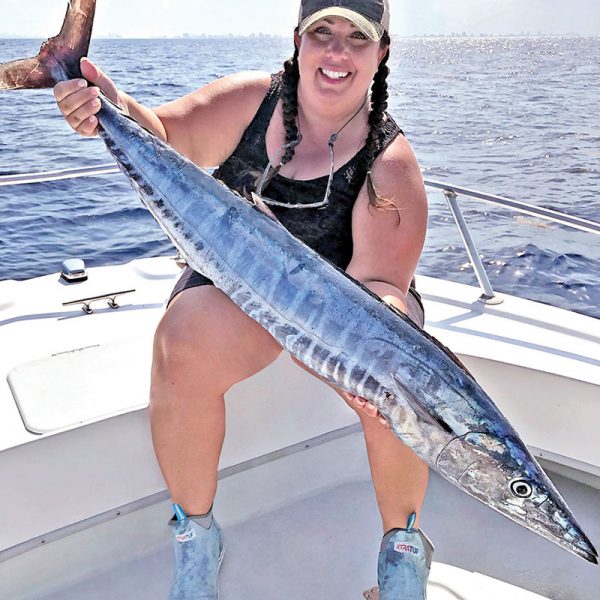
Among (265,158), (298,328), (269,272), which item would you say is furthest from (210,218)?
(265,158)

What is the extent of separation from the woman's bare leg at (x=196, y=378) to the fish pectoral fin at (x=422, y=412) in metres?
0.52

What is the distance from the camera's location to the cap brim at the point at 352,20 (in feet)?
5.83

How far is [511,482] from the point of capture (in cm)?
133

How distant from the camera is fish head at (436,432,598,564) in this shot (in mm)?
1312

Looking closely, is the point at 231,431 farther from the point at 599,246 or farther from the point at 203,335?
the point at 599,246

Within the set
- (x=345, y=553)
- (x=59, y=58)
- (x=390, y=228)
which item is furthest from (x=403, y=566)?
(x=59, y=58)

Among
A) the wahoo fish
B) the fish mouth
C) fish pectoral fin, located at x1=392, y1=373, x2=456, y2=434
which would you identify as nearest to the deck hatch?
the wahoo fish

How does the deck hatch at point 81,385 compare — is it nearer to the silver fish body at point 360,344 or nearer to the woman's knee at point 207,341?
the woman's knee at point 207,341

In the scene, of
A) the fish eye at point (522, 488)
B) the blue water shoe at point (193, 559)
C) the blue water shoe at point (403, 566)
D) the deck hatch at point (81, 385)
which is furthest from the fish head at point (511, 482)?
the deck hatch at point (81, 385)

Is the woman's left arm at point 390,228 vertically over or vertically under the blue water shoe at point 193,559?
over

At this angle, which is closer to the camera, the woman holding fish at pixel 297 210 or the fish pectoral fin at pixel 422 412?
the fish pectoral fin at pixel 422 412

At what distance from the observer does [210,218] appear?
1.65 metres

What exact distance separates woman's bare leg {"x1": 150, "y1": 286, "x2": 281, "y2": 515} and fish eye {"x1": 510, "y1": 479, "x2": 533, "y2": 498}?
0.73 meters

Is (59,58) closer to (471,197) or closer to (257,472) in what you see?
(257,472)
